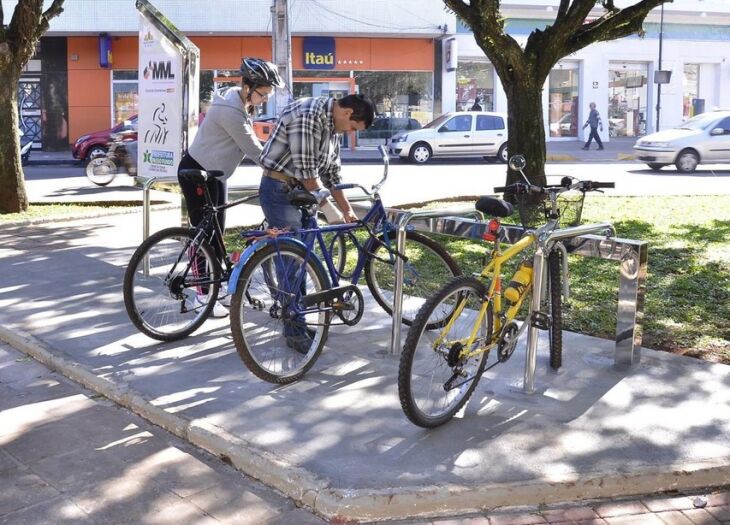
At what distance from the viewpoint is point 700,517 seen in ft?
12.4

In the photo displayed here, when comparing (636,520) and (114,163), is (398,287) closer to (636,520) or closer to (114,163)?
(636,520)

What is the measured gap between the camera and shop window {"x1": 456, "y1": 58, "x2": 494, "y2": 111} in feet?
112

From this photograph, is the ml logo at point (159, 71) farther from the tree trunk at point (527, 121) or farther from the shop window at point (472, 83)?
the shop window at point (472, 83)

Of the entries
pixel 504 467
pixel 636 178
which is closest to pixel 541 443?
pixel 504 467

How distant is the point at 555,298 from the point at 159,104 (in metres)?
4.62

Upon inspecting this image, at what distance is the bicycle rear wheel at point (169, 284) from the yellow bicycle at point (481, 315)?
2.04 metres

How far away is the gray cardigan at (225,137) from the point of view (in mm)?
6312

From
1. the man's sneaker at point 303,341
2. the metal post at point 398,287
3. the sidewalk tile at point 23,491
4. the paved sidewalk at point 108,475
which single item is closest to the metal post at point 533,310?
the metal post at point 398,287

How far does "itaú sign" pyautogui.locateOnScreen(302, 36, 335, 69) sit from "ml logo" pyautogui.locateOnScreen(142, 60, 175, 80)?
24130 millimetres

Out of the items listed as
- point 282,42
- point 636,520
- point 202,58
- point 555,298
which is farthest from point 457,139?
point 636,520

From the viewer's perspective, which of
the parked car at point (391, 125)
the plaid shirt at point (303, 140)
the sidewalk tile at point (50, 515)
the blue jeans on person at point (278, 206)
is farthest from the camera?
the parked car at point (391, 125)

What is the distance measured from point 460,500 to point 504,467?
371 millimetres

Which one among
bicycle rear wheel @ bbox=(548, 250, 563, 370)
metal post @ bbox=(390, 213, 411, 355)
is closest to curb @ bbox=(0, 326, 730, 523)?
bicycle rear wheel @ bbox=(548, 250, 563, 370)

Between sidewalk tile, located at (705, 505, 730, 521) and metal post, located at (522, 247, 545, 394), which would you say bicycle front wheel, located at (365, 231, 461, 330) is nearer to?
metal post, located at (522, 247, 545, 394)
